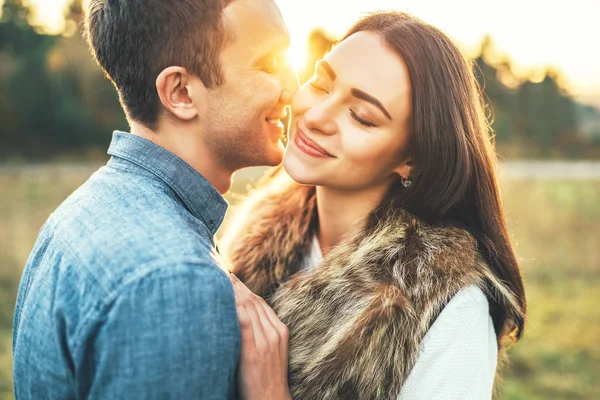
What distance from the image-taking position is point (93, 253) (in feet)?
5.05

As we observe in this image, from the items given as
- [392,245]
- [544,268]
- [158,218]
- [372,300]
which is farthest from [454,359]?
[544,268]

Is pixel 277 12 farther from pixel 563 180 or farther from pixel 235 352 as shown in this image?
pixel 563 180

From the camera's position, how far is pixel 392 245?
2.13m

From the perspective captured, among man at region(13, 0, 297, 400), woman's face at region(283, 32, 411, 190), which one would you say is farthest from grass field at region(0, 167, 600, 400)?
man at region(13, 0, 297, 400)

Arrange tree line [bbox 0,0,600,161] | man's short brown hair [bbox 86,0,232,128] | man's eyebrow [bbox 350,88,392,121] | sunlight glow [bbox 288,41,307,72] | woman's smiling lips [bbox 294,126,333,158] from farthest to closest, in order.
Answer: tree line [bbox 0,0,600,161] → sunlight glow [bbox 288,41,307,72] → woman's smiling lips [bbox 294,126,333,158] → man's eyebrow [bbox 350,88,392,121] → man's short brown hair [bbox 86,0,232,128]

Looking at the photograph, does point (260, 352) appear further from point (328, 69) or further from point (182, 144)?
point (328, 69)

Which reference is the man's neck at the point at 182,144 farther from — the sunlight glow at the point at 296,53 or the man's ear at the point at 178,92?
the sunlight glow at the point at 296,53

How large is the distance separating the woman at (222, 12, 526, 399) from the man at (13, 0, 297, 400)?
239 mm

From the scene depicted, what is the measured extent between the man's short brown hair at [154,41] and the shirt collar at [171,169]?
0.17 meters

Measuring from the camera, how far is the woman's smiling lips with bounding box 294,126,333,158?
226 centimetres

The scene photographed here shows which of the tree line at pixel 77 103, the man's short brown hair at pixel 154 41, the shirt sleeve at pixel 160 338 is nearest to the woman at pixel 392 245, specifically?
the shirt sleeve at pixel 160 338

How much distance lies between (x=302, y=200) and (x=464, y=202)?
0.84 m

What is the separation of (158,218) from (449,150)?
1.17 m

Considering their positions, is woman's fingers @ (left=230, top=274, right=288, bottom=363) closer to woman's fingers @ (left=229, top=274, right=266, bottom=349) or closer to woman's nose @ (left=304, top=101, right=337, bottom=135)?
woman's fingers @ (left=229, top=274, right=266, bottom=349)
